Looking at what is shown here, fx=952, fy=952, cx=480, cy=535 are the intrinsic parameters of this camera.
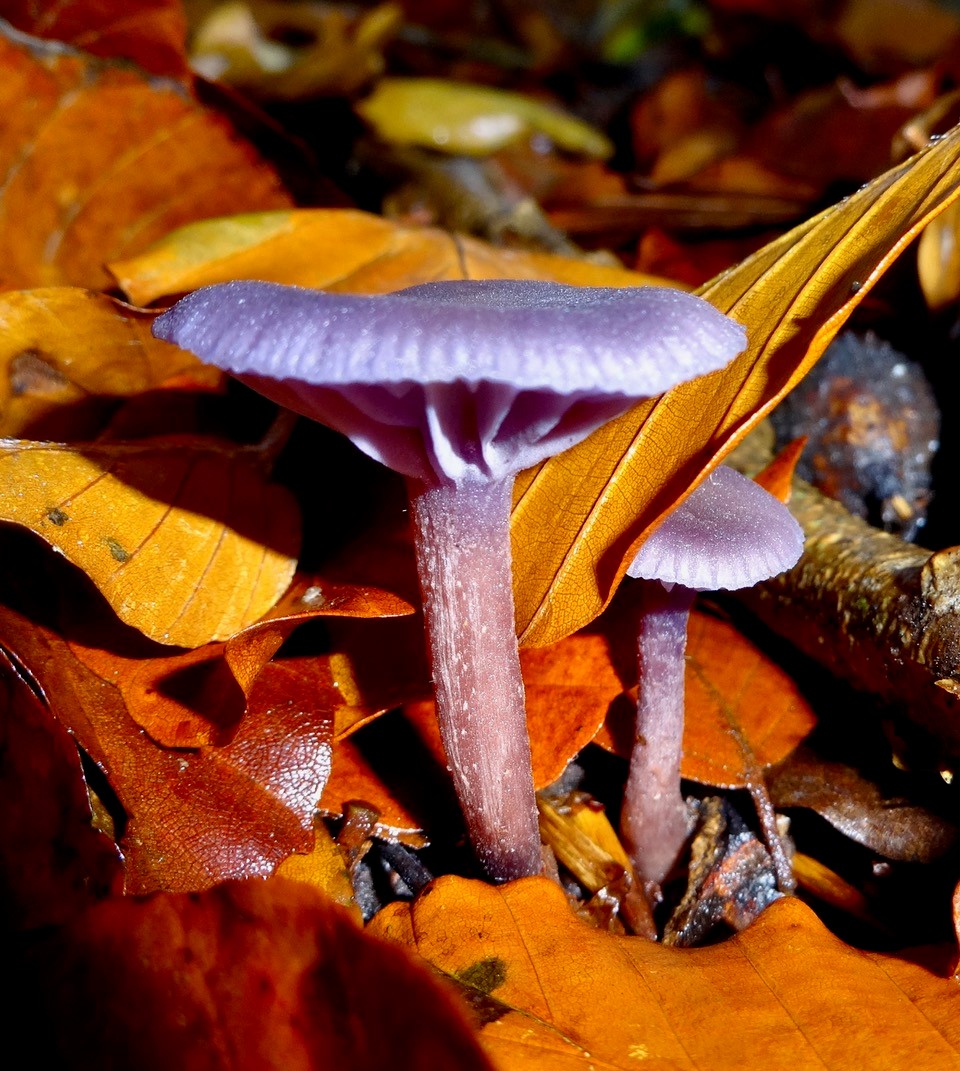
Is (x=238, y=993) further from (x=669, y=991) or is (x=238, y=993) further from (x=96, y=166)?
(x=96, y=166)

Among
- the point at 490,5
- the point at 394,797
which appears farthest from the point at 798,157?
the point at 490,5

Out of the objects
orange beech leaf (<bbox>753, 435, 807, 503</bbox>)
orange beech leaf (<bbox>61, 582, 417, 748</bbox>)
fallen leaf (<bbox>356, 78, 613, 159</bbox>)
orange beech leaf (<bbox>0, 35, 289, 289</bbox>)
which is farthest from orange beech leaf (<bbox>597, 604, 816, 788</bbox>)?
fallen leaf (<bbox>356, 78, 613, 159</bbox>)

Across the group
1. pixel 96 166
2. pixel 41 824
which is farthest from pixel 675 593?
pixel 96 166

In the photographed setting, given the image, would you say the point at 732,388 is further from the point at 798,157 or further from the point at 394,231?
the point at 798,157

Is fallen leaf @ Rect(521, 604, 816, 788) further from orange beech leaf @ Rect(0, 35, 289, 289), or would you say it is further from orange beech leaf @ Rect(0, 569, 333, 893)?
orange beech leaf @ Rect(0, 35, 289, 289)

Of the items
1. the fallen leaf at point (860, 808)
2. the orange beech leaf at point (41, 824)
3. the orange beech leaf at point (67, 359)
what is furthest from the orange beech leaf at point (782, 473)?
the orange beech leaf at point (41, 824)
